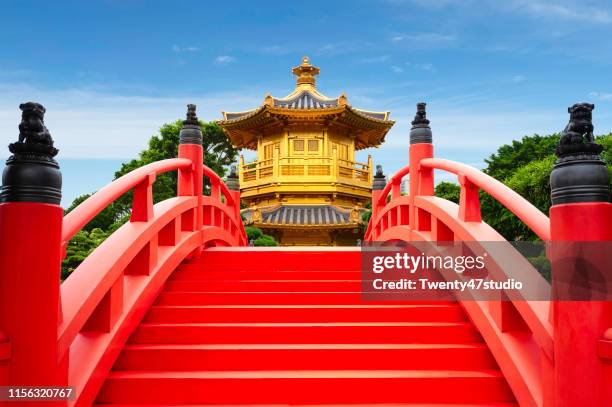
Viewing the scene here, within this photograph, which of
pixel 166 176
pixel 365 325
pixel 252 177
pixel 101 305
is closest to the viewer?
pixel 101 305

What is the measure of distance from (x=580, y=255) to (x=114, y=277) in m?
2.69

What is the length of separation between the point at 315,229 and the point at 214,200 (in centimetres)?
1321

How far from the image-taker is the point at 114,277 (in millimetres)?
3467

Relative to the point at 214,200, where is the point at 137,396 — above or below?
below

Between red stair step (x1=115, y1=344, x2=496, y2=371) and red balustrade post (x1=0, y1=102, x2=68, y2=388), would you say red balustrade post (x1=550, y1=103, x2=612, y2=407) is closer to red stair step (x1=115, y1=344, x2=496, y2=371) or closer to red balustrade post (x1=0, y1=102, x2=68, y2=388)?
red stair step (x1=115, y1=344, x2=496, y2=371)

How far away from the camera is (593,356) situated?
2498 mm

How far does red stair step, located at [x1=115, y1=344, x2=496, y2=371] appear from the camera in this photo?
3.59 meters

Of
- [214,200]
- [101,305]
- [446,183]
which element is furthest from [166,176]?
[101,305]

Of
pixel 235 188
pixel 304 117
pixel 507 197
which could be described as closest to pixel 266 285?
pixel 507 197

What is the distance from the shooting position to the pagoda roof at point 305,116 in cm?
2041

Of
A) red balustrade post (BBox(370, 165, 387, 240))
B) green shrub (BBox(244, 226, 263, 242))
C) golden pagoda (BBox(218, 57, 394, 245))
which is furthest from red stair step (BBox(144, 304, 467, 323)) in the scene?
golden pagoda (BBox(218, 57, 394, 245))

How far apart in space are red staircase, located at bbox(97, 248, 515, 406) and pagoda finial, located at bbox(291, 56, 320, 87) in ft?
65.3

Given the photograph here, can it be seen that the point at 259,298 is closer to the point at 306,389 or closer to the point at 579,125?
the point at 306,389

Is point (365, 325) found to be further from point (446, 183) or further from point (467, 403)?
point (446, 183)
